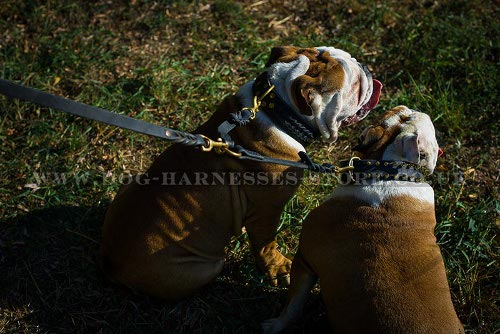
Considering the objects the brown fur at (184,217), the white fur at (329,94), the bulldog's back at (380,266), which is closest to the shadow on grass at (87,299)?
the brown fur at (184,217)

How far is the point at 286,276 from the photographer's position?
15.4ft

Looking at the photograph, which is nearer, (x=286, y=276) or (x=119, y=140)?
(x=286, y=276)

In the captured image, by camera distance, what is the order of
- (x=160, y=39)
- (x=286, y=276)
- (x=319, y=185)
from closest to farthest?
(x=286, y=276)
(x=319, y=185)
(x=160, y=39)

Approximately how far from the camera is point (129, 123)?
9.89ft

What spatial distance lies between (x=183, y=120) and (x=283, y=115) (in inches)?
81.1

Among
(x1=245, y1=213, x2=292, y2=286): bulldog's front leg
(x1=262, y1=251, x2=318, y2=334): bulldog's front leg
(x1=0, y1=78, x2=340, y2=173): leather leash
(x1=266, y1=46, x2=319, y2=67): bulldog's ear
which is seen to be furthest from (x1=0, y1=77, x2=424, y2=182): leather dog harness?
(x1=262, y1=251, x2=318, y2=334): bulldog's front leg

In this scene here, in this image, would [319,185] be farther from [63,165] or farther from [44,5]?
[44,5]

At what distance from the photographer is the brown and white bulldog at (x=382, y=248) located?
3.38 metres

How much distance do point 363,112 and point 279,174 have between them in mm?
900

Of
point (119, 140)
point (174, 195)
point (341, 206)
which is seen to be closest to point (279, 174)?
point (341, 206)

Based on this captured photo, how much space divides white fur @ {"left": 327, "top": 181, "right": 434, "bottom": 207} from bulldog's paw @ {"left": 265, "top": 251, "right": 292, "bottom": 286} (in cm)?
113

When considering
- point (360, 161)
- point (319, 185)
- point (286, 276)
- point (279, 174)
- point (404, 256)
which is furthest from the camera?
Answer: point (319, 185)

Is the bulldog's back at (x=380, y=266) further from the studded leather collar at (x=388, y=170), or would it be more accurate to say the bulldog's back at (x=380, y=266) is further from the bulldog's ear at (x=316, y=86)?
the bulldog's ear at (x=316, y=86)

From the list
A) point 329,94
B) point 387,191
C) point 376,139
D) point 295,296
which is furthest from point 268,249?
point 329,94
